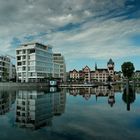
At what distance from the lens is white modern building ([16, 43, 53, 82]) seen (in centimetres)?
16150

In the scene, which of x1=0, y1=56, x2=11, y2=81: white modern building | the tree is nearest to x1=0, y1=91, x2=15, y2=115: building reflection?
x1=0, y1=56, x2=11, y2=81: white modern building

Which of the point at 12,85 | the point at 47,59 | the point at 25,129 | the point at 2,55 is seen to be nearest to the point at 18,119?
the point at 25,129

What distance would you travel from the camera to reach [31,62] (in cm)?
16288

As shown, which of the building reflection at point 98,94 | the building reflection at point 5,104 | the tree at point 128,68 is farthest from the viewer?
the tree at point 128,68

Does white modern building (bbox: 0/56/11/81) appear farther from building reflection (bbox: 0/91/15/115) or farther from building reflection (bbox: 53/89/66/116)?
building reflection (bbox: 53/89/66/116)

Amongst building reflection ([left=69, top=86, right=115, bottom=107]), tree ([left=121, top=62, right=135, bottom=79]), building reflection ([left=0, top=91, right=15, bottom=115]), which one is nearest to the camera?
building reflection ([left=0, top=91, right=15, bottom=115])

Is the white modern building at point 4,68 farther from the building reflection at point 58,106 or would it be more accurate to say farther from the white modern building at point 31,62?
the building reflection at point 58,106

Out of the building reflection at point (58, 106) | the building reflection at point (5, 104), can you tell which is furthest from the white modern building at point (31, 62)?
the building reflection at point (58, 106)

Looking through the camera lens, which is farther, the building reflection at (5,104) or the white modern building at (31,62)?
the white modern building at (31,62)

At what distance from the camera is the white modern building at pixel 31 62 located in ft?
530

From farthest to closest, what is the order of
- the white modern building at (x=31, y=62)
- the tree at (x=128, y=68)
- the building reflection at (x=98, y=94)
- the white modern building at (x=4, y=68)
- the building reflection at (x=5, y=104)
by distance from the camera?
the tree at (x=128, y=68) < the white modern building at (x=4, y=68) < the white modern building at (x=31, y=62) < the building reflection at (x=98, y=94) < the building reflection at (x=5, y=104)

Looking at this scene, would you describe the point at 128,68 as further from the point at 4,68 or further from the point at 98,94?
the point at 98,94

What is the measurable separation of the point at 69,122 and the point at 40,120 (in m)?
4.43

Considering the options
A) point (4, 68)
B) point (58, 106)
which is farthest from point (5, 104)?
point (4, 68)
